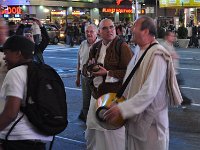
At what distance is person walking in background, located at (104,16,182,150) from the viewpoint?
379cm

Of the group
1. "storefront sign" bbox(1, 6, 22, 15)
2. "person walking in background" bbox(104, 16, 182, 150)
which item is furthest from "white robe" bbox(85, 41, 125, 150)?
"storefront sign" bbox(1, 6, 22, 15)

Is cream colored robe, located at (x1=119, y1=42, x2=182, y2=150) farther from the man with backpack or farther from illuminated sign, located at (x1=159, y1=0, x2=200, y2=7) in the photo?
illuminated sign, located at (x1=159, y1=0, x2=200, y2=7)

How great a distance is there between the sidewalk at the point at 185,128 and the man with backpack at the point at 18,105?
375cm

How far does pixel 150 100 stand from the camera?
3816 millimetres

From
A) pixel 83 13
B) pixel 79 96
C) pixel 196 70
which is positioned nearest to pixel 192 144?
pixel 79 96

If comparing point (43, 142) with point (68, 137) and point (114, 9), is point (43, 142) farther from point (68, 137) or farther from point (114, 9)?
point (114, 9)

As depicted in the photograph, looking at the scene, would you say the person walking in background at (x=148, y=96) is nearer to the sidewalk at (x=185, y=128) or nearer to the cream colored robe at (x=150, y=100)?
the cream colored robe at (x=150, y=100)

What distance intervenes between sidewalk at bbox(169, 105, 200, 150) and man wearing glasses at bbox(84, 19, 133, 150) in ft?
5.01

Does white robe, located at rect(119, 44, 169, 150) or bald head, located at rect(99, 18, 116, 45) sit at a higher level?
bald head, located at rect(99, 18, 116, 45)

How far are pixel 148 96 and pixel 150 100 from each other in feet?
0.15

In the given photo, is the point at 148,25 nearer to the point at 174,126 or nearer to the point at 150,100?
the point at 150,100

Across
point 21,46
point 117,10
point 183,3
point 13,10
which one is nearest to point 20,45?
point 21,46

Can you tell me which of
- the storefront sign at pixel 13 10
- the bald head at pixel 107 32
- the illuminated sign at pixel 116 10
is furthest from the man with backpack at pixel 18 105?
the illuminated sign at pixel 116 10

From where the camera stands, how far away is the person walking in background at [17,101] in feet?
11.2
